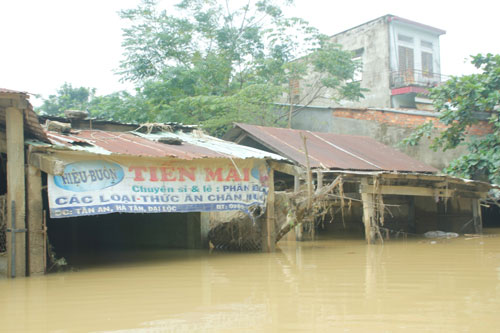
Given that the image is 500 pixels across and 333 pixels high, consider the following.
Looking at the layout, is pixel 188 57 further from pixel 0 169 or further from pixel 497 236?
pixel 497 236

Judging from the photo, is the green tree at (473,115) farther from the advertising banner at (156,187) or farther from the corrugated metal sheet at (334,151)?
the advertising banner at (156,187)

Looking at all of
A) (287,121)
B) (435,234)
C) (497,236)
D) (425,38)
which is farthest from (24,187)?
(425,38)

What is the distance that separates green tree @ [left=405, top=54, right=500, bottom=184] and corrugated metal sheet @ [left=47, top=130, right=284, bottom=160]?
7487 millimetres

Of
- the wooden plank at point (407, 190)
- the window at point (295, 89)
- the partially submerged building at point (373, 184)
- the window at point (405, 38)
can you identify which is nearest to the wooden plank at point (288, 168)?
the partially submerged building at point (373, 184)

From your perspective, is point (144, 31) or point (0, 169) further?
point (144, 31)

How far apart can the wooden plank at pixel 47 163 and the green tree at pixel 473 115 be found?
11.7m

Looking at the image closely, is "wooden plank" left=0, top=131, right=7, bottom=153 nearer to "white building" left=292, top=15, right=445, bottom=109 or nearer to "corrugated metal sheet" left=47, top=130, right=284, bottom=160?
"corrugated metal sheet" left=47, top=130, right=284, bottom=160

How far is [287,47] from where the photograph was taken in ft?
67.2

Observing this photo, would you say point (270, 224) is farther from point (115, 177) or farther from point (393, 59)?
point (393, 59)

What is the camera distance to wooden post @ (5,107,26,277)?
7.91m

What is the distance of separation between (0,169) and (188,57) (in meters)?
11.2

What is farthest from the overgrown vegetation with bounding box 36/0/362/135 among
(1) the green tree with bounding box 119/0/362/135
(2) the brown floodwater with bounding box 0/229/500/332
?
(2) the brown floodwater with bounding box 0/229/500/332

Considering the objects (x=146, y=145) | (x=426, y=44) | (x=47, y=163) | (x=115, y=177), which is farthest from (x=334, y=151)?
(x=426, y=44)

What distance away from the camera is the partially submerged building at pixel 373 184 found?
12.2 m
